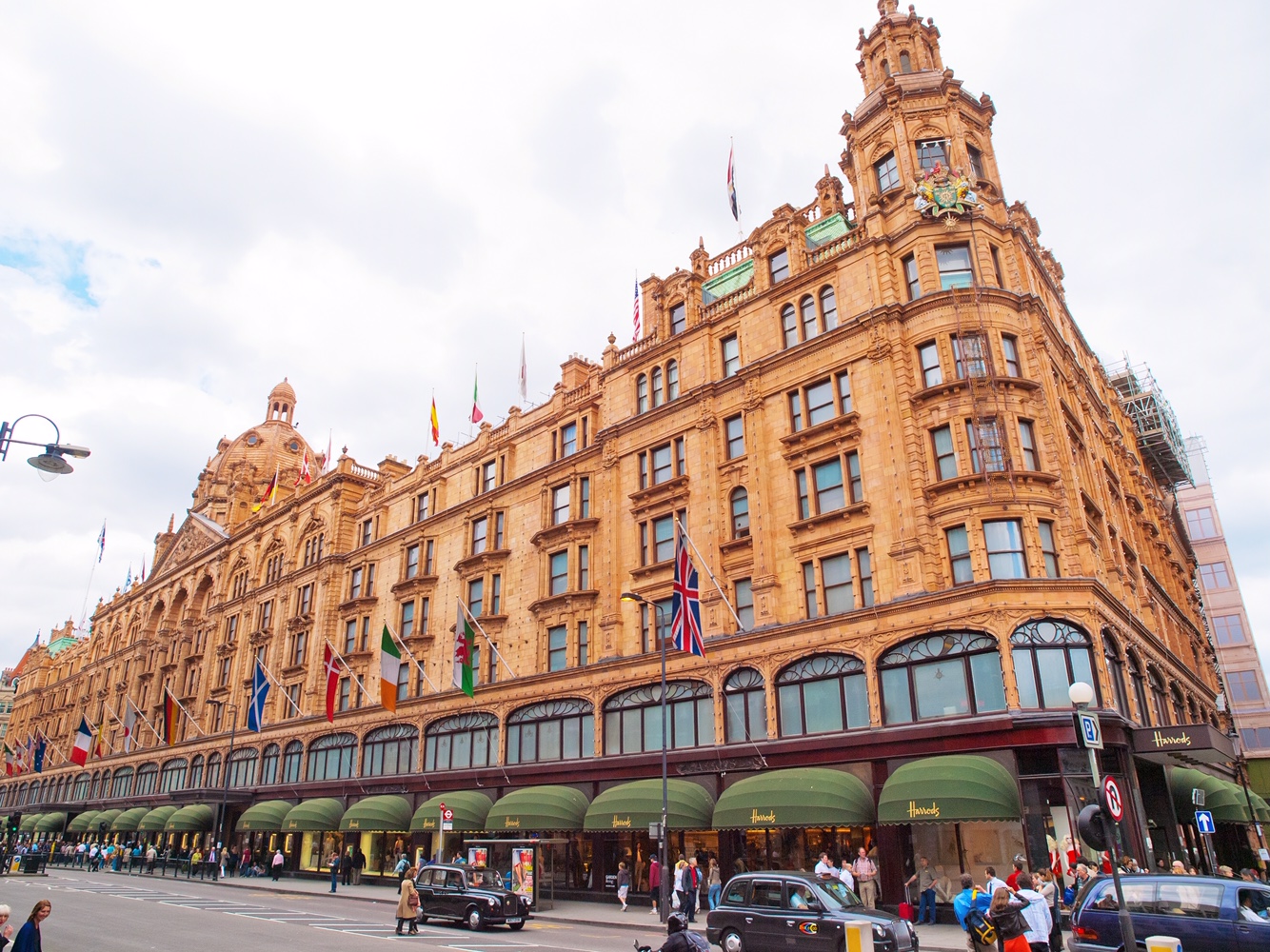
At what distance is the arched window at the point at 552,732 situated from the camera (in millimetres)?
37156

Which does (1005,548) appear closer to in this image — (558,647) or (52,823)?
(558,647)

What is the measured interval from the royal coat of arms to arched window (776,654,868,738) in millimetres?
16826

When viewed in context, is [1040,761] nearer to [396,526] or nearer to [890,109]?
[890,109]

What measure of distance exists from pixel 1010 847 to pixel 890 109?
28.6 m

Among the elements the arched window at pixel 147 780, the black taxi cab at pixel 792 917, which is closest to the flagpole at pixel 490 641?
the black taxi cab at pixel 792 917

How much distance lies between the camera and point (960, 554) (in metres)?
27.8

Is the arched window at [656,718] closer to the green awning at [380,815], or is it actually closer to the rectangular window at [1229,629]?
the green awning at [380,815]

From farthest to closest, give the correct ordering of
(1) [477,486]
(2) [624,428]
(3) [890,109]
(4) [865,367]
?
(1) [477,486] → (2) [624,428] → (3) [890,109] → (4) [865,367]

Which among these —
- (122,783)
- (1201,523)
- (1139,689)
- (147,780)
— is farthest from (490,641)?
(1201,523)

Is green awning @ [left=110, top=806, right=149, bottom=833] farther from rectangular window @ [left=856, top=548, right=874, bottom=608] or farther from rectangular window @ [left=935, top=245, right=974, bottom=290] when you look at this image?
rectangular window @ [left=935, top=245, right=974, bottom=290]

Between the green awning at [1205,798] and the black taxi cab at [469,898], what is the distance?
23713 millimetres

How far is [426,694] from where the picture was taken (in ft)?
150

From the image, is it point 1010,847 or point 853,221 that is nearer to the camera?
point 1010,847

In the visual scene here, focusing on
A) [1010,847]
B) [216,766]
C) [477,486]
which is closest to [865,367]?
[1010,847]
